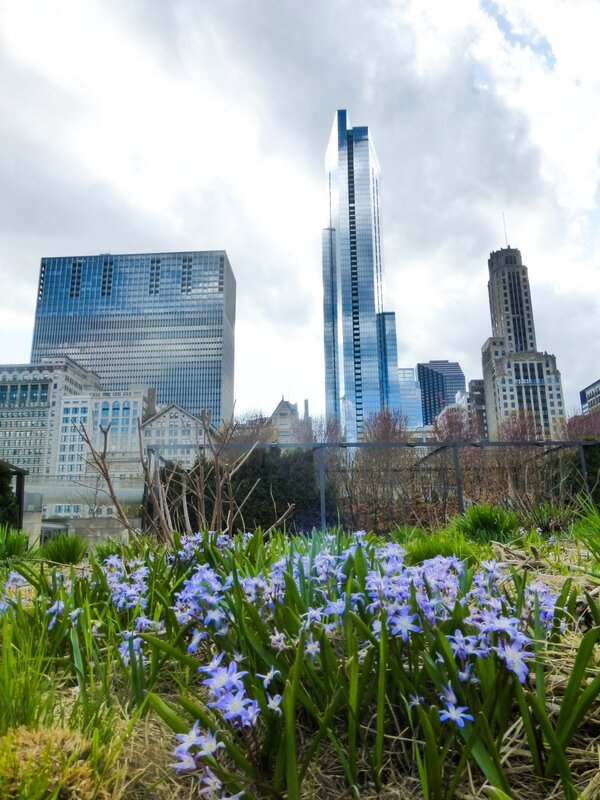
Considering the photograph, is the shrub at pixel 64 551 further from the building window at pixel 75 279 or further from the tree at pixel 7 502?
the building window at pixel 75 279

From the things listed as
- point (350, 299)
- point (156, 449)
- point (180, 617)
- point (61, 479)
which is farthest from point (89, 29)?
point (350, 299)

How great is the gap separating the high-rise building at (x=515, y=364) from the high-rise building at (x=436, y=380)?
89.5ft

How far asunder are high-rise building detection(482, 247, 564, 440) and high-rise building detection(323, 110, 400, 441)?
21578 millimetres

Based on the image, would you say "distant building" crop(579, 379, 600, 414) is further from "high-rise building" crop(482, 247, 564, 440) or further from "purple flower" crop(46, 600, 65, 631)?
"purple flower" crop(46, 600, 65, 631)

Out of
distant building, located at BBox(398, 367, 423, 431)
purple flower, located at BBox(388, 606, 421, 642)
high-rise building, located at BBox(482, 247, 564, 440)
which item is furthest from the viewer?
distant building, located at BBox(398, 367, 423, 431)

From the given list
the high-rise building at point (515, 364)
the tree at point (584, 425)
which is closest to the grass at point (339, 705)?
the high-rise building at point (515, 364)

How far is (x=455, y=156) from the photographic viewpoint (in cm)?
2473

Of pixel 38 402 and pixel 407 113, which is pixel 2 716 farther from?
pixel 38 402

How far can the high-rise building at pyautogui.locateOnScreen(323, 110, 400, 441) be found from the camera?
100438 millimetres

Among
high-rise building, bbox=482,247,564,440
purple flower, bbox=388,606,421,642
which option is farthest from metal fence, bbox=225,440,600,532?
high-rise building, bbox=482,247,564,440

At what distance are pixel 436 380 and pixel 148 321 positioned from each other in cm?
9205

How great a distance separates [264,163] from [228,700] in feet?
67.7

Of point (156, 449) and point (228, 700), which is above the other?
point (156, 449)

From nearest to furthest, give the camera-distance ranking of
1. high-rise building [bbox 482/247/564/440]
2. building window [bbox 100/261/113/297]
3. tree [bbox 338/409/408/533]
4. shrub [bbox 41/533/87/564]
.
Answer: shrub [bbox 41/533/87/564], tree [bbox 338/409/408/533], high-rise building [bbox 482/247/564/440], building window [bbox 100/261/113/297]
